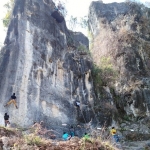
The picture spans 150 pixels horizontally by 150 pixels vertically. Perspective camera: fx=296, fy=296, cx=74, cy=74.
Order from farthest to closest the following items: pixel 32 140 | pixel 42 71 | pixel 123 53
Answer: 1. pixel 123 53
2. pixel 42 71
3. pixel 32 140

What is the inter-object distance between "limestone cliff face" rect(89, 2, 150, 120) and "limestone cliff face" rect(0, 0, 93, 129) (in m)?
2.44

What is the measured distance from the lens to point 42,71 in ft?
56.7

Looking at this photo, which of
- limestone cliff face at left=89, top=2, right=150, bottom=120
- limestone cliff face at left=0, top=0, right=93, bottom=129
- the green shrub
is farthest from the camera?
limestone cliff face at left=89, top=2, right=150, bottom=120

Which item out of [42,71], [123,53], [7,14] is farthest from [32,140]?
[123,53]

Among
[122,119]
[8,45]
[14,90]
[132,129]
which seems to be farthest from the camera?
[122,119]

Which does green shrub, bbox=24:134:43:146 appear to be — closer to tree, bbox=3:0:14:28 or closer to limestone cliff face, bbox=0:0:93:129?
limestone cliff face, bbox=0:0:93:129

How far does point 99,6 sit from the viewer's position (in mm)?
32750

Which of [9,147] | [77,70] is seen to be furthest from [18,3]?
[9,147]

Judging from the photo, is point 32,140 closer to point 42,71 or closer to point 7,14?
point 42,71

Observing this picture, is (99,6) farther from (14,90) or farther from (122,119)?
(14,90)

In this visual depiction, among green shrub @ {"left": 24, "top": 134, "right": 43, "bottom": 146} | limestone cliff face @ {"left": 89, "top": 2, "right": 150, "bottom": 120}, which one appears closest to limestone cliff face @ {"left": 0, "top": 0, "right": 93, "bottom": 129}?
limestone cliff face @ {"left": 89, "top": 2, "right": 150, "bottom": 120}

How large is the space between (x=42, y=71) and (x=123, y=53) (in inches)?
416

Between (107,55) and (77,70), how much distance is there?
685 cm

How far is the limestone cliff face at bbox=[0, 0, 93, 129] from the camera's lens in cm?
1519
